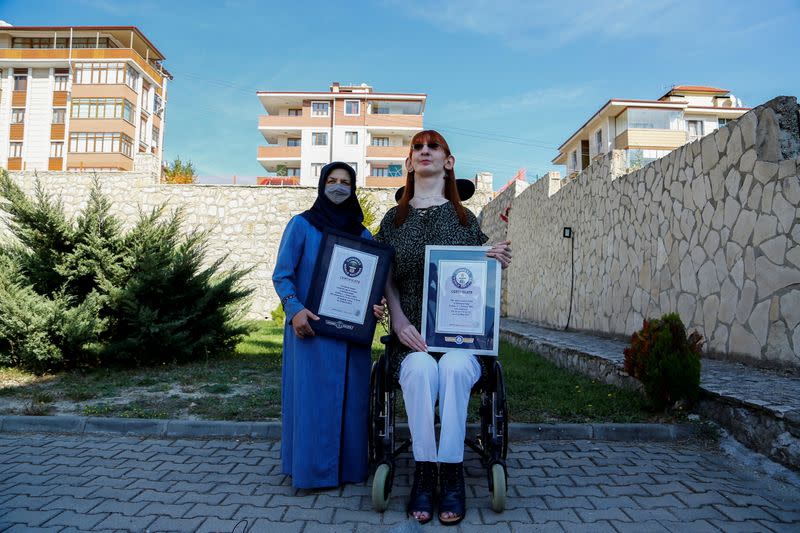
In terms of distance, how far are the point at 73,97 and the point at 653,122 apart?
45775 mm

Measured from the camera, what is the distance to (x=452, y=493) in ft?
8.34

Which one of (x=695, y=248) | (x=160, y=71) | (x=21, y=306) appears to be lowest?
(x=21, y=306)

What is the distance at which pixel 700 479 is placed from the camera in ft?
9.92

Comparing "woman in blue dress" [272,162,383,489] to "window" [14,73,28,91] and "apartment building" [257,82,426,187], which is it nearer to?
"apartment building" [257,82,426,187]

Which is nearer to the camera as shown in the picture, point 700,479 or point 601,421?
point 700,479

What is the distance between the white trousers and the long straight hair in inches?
35.1

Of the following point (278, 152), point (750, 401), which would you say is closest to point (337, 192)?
point (750, 401)

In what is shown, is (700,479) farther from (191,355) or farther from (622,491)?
(191,355)

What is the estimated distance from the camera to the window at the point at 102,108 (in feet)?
134

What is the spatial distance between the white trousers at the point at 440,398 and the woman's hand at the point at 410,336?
63 millimetres

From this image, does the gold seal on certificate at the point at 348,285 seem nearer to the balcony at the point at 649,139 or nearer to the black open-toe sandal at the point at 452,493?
the black open-toe sandal at the point at 452,493

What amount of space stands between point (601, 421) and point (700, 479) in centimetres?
107

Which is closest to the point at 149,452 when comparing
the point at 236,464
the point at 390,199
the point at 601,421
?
the point at 236,464

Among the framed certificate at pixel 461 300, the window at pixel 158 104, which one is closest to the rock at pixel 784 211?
the framed certificate at pixel 461 300
